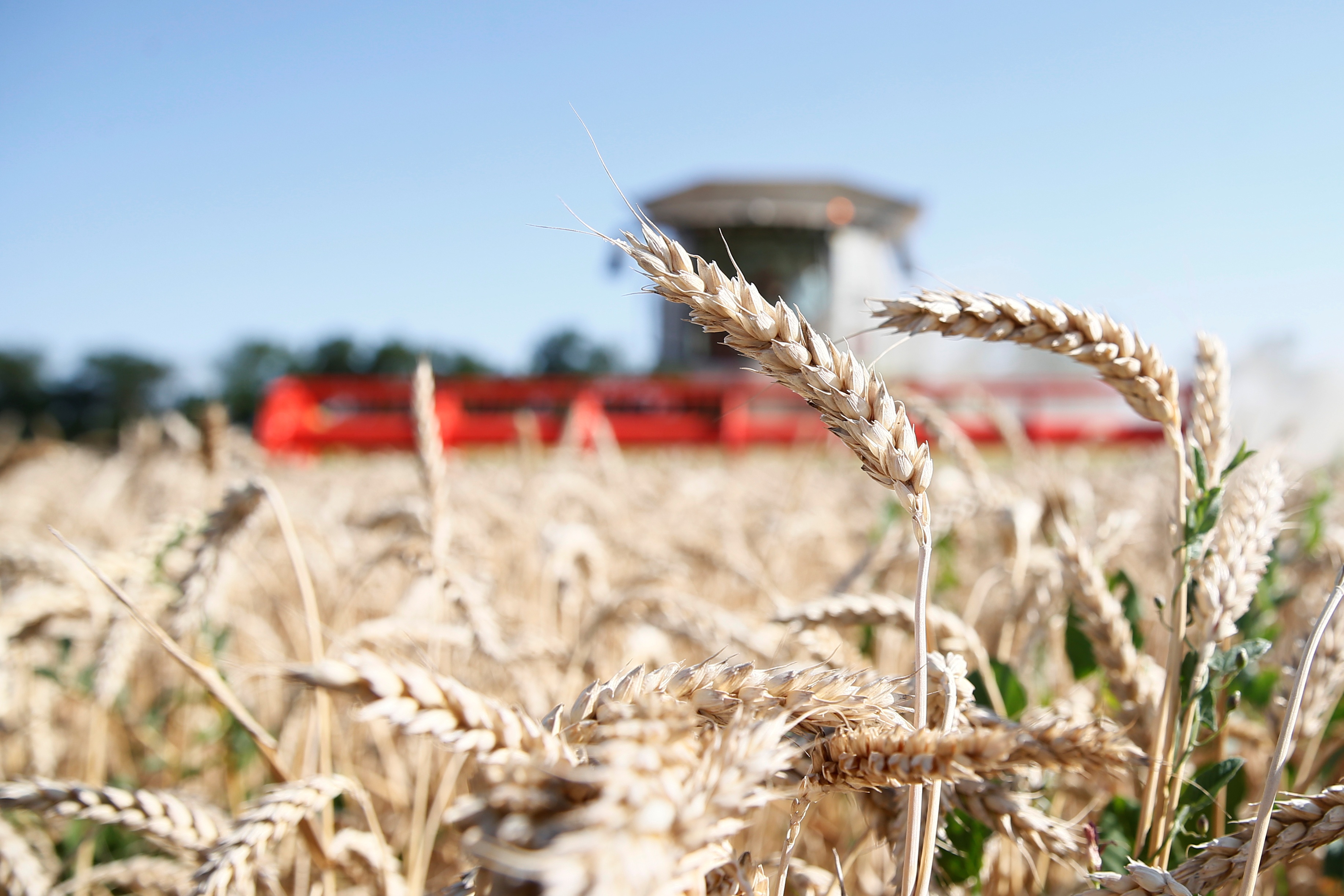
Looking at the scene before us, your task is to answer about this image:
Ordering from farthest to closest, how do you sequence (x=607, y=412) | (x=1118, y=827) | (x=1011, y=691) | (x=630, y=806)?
(x=607, y=412) < (x=1011, y=691) < (x=1118, y=827) < (x=630, y=806)

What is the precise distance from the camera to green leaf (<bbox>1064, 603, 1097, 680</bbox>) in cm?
110

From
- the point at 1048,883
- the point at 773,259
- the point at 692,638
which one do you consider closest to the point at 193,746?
the point at 692,638

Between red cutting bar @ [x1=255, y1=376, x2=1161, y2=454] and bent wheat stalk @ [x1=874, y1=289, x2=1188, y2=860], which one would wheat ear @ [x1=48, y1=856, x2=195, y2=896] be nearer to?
bent wheat stalk @ [x1=874, y1=289, x2=1188, y2=860]

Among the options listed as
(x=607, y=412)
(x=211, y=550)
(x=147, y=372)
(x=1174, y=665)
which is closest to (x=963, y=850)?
(x=1174, y=665)

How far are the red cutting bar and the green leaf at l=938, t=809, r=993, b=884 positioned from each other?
34.3ft

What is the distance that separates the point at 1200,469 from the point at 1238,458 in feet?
0.25

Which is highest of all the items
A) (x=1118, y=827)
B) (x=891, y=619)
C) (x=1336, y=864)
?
(x=891, y=619)

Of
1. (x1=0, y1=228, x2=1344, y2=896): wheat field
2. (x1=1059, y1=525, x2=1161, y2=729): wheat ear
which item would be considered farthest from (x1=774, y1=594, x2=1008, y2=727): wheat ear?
(x1=1059, y1=525, x2=1161, y2=729): wheat ear

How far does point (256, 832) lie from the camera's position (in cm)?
69

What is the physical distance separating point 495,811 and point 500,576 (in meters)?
2.24

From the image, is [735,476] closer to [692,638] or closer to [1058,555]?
[692,638]

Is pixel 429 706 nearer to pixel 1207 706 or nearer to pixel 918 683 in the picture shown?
pixel 918 683

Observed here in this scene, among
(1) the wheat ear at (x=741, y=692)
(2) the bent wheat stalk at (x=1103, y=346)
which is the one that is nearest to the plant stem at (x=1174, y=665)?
(2) the bent wheat stalk at (x=1103, y=346)

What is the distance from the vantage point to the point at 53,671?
1742mm
